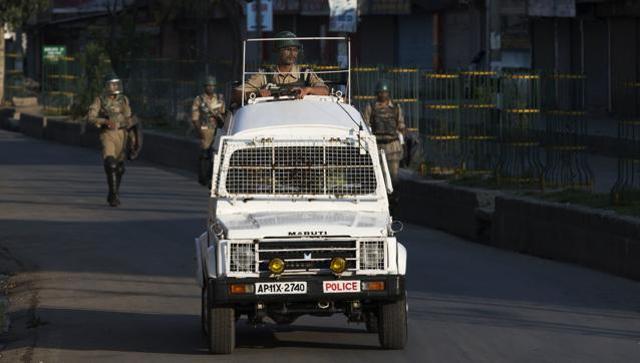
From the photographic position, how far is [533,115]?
21688mm

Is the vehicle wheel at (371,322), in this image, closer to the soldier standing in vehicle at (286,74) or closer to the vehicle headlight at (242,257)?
the vehicle headlight at (242,257)

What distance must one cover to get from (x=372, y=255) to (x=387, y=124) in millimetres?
10429

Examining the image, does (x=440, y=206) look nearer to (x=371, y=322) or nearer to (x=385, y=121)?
(x=385, y=121)

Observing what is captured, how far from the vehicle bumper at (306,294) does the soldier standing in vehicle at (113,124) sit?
1266 centimetres

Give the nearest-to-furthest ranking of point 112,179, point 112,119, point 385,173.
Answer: point 385,173
point 112,119
point 112,179

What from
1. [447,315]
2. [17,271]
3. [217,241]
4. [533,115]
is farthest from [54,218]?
[217,241]

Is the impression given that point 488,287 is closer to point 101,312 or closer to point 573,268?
point 573,268

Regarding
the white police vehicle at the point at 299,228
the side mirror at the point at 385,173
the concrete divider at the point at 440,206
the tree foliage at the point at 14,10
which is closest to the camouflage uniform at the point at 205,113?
the concrete divider at the point at 440,206

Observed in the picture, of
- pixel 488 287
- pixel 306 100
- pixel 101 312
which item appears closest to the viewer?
pixel 306 100

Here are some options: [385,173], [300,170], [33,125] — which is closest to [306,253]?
[300,170]

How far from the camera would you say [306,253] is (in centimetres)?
1082

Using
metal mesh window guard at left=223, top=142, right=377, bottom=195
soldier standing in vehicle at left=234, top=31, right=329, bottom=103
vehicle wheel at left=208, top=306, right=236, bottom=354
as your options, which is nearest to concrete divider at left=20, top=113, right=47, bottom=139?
soldier standing in vehicle at left=234, top=31, right=329, bottom=103

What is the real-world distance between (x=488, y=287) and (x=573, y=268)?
2.04m

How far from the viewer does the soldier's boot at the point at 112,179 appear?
2355 centimetres
